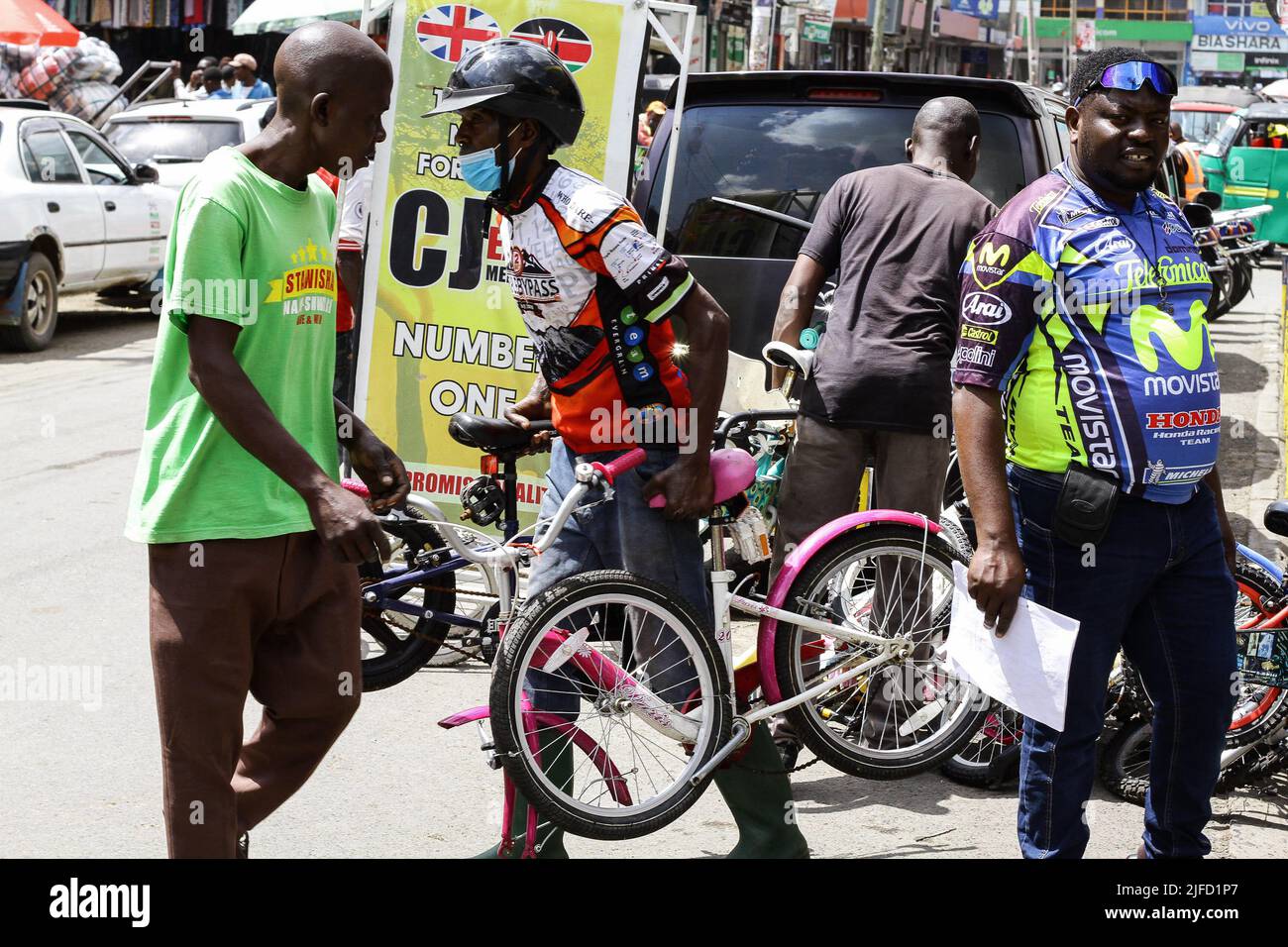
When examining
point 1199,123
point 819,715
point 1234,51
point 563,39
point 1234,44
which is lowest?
point 819,715

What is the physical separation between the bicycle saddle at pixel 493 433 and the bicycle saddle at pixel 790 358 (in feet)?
2.84

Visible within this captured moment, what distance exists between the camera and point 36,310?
43.8 ft

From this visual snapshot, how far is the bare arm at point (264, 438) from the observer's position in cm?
306

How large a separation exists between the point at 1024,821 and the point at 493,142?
1.98 metres

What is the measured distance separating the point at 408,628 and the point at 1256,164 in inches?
813

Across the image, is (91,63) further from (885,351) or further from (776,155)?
(885,351)

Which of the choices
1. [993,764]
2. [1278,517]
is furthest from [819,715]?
[1278,517]

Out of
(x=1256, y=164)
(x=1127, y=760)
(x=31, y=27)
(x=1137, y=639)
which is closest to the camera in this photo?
(x=1137, y=639)

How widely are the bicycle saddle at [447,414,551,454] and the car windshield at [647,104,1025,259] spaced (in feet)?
7.55

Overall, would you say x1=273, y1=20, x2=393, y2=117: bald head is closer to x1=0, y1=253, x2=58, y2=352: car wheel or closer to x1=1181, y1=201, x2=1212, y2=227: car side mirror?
x1=1181, y1=201, x2=1212, y2=227: car side mirror

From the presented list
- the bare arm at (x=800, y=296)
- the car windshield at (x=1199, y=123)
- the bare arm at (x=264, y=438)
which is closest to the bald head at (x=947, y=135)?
the bare arm at (x=800, y=296)

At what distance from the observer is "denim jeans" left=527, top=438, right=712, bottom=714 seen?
394 cm

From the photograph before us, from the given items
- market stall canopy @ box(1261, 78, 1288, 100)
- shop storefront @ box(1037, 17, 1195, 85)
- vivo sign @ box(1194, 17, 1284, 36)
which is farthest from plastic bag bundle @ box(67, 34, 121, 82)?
vivo sign @ box(1194, 17, 1284, 36)
